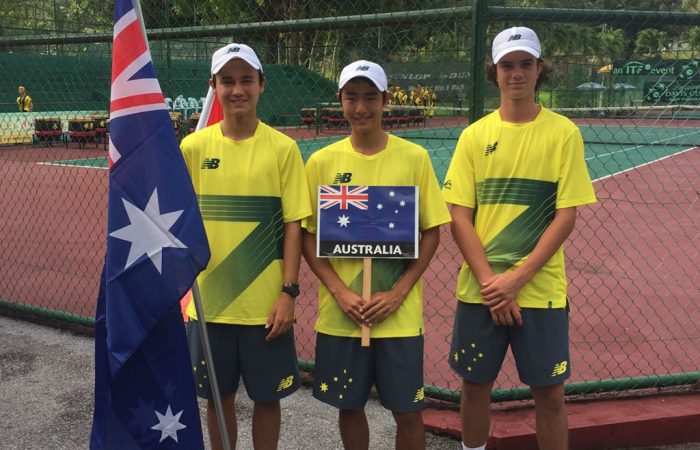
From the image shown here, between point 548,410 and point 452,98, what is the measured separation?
2828 mm

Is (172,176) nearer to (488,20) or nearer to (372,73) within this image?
(372,73)

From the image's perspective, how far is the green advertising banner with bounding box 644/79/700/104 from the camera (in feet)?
15.8

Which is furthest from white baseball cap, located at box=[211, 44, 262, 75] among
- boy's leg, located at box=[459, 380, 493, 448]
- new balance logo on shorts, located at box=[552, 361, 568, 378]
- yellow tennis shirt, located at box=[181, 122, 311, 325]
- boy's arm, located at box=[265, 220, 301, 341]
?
new balance logo on shorts, located at box=[552, 361, 568, 378]

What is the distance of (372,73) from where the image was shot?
279cm

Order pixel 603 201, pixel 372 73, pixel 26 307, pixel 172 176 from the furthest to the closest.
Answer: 1. pixel 603 201
2. pixel 26 307
3. pixel 372 73
4. pixel 172 176

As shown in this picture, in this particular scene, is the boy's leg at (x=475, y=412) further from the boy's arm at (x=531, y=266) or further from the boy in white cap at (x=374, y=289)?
the boy's arm at (x=531, y=266)

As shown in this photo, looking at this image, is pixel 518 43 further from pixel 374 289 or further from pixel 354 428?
pixel 354 428

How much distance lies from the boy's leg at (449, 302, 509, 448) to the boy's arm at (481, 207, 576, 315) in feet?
0.46

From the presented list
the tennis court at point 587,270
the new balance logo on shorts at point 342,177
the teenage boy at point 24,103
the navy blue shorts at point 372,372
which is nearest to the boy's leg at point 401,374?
the navy blue shorts at point 372,372

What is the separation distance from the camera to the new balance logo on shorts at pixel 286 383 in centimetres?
290

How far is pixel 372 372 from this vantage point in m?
2.89

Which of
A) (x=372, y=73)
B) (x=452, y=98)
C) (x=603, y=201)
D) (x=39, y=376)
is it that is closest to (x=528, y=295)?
(x=372, y=73)

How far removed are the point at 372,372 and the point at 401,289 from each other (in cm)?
38

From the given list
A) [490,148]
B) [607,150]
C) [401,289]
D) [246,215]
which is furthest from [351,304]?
[607,150]
